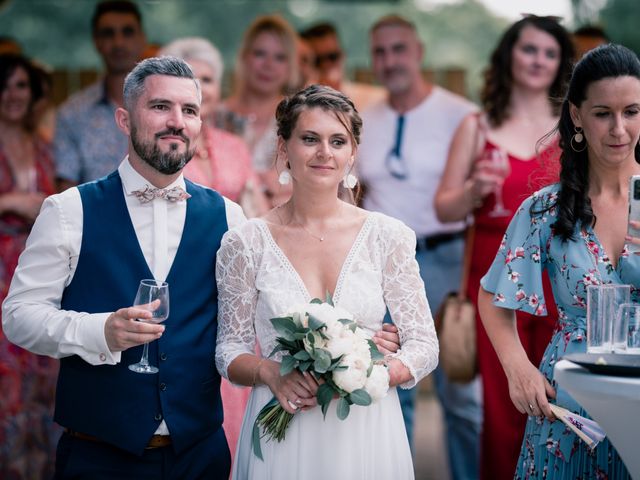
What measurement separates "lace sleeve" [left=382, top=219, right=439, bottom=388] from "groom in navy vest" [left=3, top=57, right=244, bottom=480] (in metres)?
0.63

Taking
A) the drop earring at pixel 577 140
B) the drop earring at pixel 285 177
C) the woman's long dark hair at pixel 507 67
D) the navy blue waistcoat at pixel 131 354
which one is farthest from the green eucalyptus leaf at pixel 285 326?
the woman's long dark hair at pixel 507 67

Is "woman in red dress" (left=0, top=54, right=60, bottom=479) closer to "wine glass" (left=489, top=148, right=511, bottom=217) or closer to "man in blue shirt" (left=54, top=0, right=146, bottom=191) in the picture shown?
"man in blue shirt" (left=54, top=0, right=146, bottom=191)

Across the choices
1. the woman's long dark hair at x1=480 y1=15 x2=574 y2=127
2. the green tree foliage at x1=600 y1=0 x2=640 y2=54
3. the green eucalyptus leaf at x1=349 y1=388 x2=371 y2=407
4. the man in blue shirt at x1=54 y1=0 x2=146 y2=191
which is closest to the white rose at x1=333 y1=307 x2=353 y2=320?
the green eucalyptus leaf at x1=349 y1=388 x2=371 y2=407

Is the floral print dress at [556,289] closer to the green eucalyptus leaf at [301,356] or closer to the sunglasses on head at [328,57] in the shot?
the green eucalyptus leaf at [301,356]

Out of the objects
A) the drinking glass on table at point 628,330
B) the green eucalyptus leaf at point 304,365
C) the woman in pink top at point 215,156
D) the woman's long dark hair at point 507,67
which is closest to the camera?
the drinking glass on table at point 628,330

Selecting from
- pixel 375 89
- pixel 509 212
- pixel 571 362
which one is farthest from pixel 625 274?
pixel 375 89

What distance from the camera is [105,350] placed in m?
3.41

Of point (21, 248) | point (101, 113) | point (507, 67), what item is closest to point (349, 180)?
point (507, 67)

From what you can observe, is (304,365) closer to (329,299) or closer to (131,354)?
(329,299)

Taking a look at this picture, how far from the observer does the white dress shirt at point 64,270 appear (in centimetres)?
343

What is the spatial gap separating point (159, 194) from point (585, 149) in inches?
59.5

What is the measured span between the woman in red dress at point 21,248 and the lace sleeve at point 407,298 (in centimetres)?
314

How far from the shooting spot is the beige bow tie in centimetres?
367

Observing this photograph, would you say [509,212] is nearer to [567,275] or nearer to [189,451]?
[567,275]
